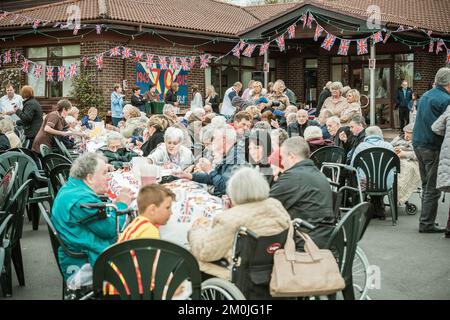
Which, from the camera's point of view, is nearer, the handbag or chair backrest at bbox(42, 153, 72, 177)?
the handbag

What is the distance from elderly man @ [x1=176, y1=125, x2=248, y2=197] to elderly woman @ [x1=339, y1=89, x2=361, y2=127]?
339cm

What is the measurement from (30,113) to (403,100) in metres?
14.1

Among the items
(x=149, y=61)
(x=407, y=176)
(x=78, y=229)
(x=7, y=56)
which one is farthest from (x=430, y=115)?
(x=7, y=56)

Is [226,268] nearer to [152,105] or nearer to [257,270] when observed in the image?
[257,270]

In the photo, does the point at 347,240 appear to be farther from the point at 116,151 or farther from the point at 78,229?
the point at 116,151

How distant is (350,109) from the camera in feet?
33.2

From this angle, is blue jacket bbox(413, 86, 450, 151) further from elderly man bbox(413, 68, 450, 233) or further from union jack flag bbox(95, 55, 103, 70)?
union jack flag bbox(95, 55, 103, 70)

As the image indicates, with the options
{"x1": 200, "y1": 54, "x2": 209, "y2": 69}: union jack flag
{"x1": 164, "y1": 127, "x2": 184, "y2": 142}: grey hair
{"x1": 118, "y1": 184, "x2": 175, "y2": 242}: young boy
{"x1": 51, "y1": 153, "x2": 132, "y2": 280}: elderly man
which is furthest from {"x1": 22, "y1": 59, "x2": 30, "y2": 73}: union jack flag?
{"x1": 118, "y1": 184, "x2": 175, "y2": 242}: young boy

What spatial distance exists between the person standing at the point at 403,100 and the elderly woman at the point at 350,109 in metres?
10.9

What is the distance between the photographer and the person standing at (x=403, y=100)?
70.2ft

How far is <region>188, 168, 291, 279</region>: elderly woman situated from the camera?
12.5 ft

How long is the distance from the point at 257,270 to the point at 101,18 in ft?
53.8

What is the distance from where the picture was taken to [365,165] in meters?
8.35
